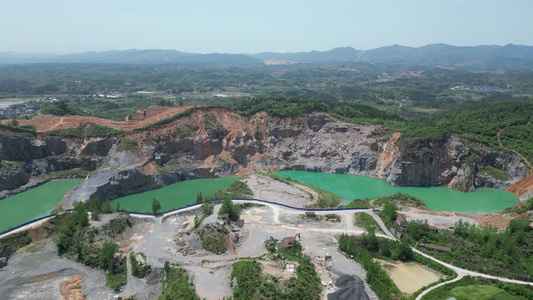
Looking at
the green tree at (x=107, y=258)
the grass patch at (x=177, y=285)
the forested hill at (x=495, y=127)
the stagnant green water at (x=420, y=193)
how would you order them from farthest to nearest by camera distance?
the forested hill at (x=495, y=127), the stagnant green water at (x=420, y=193), the green tree at (x=107, y=258), the grass patch at (x=177, y=285)

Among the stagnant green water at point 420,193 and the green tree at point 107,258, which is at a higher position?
the green tree at point 107,258

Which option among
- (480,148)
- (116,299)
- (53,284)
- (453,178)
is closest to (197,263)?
(116,299)

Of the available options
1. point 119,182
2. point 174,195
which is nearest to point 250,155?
point 174,195

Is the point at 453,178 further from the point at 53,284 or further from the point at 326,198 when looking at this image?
the point at 53,284

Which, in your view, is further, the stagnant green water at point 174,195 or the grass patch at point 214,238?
the stagnant green water at point 174,195

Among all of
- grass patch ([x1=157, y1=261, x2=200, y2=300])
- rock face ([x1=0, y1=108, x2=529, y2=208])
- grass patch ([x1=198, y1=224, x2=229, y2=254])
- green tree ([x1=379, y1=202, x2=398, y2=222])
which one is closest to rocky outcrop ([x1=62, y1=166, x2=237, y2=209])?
rock face ([x1=0, y1=108, x2=529, y2=208])

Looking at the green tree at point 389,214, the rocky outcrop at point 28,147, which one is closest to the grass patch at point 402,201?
the green tree at point 389,214

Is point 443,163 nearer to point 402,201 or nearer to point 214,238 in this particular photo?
point 402,201

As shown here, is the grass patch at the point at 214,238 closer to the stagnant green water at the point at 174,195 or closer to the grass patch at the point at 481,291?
the stagnant green water at the point at 174,195
